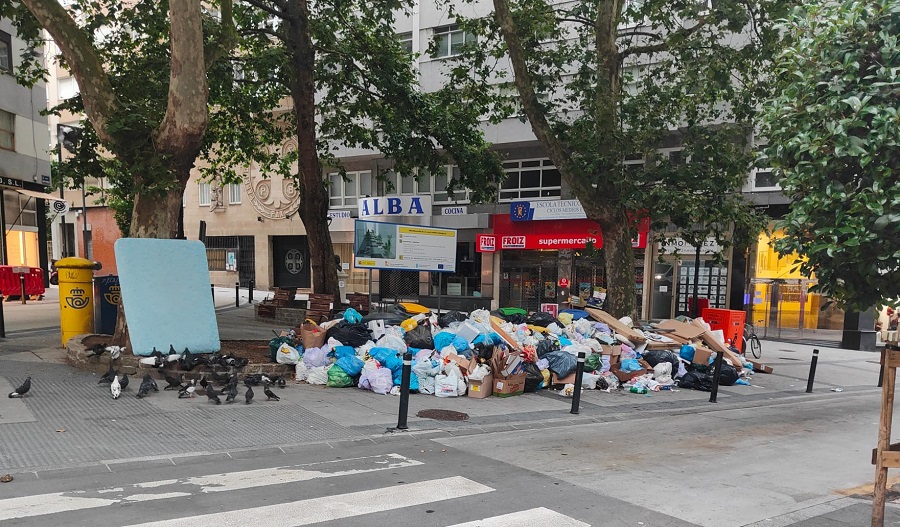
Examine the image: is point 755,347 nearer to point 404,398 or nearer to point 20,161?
point 404,398

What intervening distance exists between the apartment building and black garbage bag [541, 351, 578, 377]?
20986mm

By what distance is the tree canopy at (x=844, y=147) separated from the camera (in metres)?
4.04

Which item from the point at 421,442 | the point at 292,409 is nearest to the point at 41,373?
the point at 292,409

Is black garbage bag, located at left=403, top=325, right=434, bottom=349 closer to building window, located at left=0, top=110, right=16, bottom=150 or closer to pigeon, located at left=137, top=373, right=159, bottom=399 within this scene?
pigeon, located at left=137, top=373, right=159, bottom=399

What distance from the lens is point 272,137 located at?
66.5 feet

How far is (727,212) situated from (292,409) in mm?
10268

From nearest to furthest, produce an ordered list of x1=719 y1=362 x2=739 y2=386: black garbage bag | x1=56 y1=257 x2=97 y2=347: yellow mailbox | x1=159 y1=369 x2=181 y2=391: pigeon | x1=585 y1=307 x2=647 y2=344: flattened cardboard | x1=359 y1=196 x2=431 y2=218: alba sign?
x1=159 y1=369 x2=181 y2=391: pigeon < x1=56 y1=257 x2=97 y2=347: yellow mailbox < x1=585 y1=307 x2=647 y2=344: flattened cardboard < x1=719 y1=362 x2=739 y2=386: black garbage bag < x1=359 y1=196 x2=431 y2=218: alba sign

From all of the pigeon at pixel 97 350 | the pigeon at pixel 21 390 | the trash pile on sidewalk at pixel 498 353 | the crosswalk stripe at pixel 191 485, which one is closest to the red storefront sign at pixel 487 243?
the trash pile on sidewalk at pixel 498 353

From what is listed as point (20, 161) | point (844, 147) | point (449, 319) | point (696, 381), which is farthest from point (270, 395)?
point (20, 161)

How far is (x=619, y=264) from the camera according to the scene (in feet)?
46.9

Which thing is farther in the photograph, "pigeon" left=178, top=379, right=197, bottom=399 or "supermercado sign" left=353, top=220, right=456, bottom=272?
Answer: "supermercado sign" left=353, top=220, right=456, bottom=272

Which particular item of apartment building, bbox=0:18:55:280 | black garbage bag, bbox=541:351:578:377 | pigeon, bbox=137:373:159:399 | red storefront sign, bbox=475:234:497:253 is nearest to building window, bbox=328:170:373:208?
red storefront sign, bbox=475:234:497:253

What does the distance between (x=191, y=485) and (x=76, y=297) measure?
748cm

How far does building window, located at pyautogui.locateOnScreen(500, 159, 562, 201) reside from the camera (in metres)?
25.7
